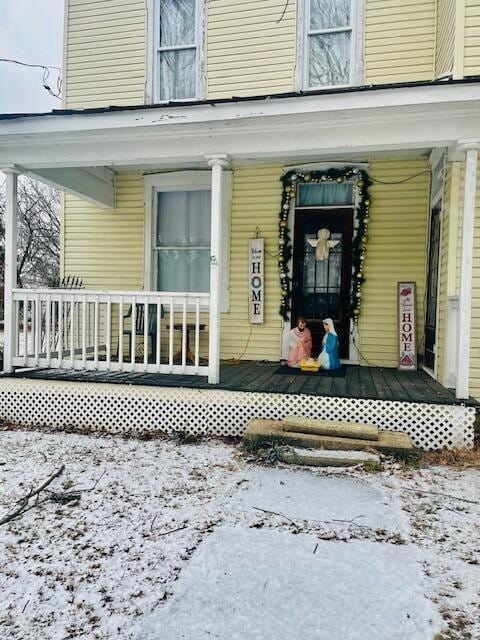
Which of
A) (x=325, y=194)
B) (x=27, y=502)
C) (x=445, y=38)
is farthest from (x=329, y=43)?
(x=27, y=502)

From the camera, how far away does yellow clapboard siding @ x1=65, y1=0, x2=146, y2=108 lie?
6.70 m

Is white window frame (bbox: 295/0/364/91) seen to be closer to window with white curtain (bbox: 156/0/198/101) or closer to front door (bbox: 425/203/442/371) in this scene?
window with white curtain (bbox: 156/0/198/101)

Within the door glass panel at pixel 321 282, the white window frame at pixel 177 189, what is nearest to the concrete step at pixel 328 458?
the door glass panel at pixel 321 282

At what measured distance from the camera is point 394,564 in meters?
2.24

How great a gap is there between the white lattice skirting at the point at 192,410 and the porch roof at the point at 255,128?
229 centimetres

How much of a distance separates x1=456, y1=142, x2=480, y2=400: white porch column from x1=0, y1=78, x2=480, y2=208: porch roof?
0.22 m

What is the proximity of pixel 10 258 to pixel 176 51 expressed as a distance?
4.00 meters

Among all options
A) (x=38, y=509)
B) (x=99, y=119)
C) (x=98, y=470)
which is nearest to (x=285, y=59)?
(x=99, y=119)

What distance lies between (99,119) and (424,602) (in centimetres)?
445

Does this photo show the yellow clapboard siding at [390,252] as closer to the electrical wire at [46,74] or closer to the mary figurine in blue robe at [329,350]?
the mary figurine in blue robe at [329,350]

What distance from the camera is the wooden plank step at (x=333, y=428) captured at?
3.86m

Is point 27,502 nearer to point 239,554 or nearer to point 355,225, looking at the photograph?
point 239,554

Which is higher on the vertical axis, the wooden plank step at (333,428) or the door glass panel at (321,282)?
the door glass panel at (321,282)

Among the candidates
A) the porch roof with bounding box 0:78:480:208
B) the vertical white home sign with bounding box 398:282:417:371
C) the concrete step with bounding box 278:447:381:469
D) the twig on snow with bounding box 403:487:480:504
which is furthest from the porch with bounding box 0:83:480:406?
the twig on snow with bounding box 403:487:480:504
